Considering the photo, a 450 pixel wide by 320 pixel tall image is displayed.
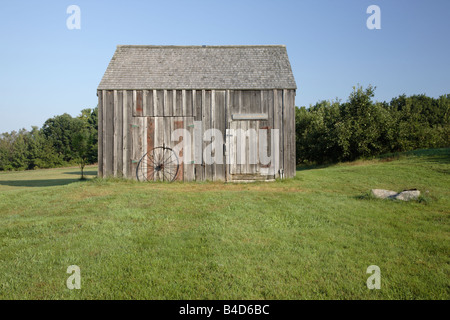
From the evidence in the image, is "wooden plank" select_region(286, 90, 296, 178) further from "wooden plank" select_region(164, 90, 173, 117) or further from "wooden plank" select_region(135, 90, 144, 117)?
"wooden plank" select_region(135, 90, 144, 117)

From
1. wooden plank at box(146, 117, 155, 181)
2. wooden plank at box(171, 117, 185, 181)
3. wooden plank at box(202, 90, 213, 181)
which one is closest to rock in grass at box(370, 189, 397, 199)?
wooden plank at box(202, 90, 213, 181)

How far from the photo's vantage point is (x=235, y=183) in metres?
15.7

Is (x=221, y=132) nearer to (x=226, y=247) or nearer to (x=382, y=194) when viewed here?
(x=382, y=194)

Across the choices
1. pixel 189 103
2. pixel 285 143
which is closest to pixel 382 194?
pixel 285 143

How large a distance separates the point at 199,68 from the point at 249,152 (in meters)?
5.93

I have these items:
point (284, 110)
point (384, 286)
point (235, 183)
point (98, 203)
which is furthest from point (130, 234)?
point (284, 110)

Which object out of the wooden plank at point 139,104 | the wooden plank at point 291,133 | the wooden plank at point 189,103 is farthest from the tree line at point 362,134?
the wooden plank at point 139,104

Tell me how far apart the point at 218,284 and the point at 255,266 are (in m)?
0.81

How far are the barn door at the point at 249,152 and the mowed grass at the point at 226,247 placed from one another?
553 centimetres

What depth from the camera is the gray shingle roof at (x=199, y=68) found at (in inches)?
644

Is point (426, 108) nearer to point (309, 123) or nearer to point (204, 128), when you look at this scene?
point (309, 123)

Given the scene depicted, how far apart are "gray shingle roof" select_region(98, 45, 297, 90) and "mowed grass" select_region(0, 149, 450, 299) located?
8.10 m

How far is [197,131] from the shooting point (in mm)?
16016

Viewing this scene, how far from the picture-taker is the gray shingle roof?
16.4 meters
